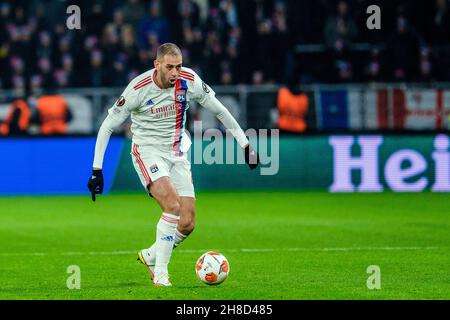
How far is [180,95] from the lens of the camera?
9906mm

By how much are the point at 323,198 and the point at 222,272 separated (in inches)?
367

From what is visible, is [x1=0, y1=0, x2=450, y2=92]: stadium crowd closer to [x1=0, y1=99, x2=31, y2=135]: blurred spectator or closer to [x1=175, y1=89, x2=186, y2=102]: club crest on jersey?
[x1=0, y1=99, x2=31, y2=135]: blurred spectator

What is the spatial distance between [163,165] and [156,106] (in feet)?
1.72

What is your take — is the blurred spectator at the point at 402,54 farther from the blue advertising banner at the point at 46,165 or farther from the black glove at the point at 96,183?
the black glove at the point at 96,183

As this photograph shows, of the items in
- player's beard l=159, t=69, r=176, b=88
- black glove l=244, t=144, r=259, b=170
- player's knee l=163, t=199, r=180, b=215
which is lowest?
player's knee l=163, t=199, r=180, b=215

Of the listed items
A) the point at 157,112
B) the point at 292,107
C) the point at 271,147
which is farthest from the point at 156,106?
the point at 292,107

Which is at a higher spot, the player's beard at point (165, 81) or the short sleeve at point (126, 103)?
the player's beard at point (165, 81)

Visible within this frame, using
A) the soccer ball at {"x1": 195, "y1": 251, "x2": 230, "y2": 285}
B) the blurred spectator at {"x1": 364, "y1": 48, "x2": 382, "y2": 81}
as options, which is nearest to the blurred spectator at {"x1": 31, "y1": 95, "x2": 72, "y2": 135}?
the blurred spectator at {"x1": 364, "y1": 48, "x2": 382, "y2": 81}

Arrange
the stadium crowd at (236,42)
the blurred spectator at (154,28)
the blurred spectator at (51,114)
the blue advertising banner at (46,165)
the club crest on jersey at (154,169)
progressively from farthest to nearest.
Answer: the blurred spectator at (154,28), the stadium crowd at (236,42), the blurred spectator at (51,114), the blue advertising banner at (46,165), the club crest on jersey at (154,169)

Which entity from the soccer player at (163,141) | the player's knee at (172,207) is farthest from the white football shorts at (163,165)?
the player's knee at (172,207)

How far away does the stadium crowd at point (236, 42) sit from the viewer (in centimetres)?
2302

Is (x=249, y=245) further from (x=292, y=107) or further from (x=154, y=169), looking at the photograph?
(x=292, y=107)

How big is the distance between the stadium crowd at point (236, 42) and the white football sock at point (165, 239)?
1309 cm

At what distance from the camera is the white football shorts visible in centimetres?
978
